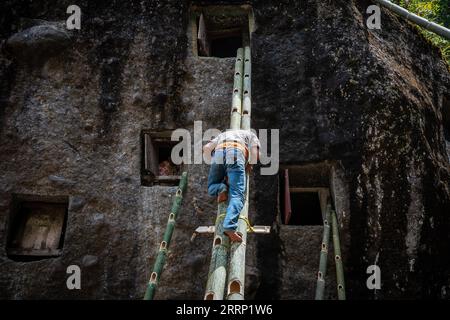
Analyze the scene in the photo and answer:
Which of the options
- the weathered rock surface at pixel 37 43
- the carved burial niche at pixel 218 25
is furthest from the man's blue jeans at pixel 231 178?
the weathered rock surface at pixel 37 43

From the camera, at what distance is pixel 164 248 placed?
5.07m

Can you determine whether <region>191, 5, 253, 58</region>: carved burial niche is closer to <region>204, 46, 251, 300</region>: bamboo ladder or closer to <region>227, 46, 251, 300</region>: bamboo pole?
<region>227, 46, 251, 300</region>: bamboo pole

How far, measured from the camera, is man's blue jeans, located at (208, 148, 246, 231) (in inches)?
164

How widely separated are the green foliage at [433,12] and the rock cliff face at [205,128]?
2.94m

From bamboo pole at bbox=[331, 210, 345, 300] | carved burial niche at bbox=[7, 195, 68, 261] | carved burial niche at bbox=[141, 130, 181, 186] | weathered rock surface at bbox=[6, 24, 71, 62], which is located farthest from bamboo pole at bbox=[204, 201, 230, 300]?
weathered rock surface at bbox=[6, 24, 71, 62]

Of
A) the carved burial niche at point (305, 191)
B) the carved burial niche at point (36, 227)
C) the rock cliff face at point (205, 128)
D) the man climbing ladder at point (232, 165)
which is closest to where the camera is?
the man climbing ladder at point (232, 165)

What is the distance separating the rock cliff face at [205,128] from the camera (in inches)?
229

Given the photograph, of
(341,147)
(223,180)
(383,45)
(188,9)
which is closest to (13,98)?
(188,9)

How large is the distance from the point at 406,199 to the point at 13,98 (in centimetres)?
614

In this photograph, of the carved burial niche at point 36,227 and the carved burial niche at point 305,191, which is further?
the carved burial niche at point 305,191

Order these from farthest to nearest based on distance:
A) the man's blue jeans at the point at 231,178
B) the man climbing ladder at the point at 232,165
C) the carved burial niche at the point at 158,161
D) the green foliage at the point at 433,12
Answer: the green foliage at the point at 433,12 < the carved burial niche at the point at 158,161 < the man climbing ladder at the point at 232,165 < the man's blue jeans at the point at 231,178

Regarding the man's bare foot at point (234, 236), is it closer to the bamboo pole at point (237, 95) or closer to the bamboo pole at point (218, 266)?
the bamboo pole at point (218, 266)

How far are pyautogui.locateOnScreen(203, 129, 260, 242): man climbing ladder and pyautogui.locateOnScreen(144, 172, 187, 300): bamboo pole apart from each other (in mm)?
862

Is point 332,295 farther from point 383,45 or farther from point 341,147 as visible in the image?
point 383,45
